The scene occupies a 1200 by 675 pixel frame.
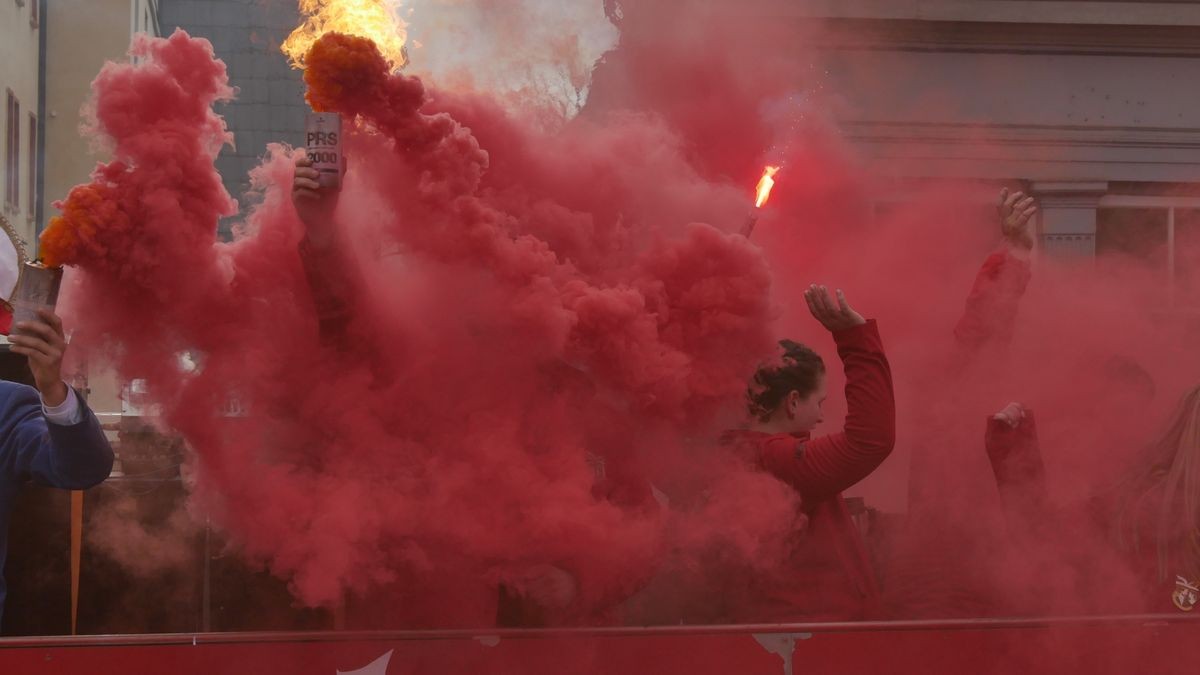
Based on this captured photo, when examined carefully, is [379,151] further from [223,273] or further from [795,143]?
[795,143]

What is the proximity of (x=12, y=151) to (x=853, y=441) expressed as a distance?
935 cm

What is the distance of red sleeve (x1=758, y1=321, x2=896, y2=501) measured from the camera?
338 cm

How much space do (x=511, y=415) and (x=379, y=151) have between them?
812mm

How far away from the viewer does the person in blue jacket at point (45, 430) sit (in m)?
2.94

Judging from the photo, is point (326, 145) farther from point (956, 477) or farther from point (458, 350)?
point (956, 477)

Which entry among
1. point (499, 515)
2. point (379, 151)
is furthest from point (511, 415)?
point (379, 151)

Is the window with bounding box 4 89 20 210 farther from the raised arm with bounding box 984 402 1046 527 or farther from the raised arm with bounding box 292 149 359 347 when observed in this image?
the raised arm with bounding box 984 402 1046 527

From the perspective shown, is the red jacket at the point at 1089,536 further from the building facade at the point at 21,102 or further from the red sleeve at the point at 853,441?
the building facade at the point at 21,102

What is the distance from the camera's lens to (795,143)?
204 inches

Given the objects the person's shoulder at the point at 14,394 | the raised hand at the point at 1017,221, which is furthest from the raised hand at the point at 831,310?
the person's shoulder at the point at 14,394

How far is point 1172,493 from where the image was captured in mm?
3656

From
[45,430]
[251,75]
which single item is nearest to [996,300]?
[45,430]

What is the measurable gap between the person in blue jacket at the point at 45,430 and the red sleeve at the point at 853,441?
1.89m

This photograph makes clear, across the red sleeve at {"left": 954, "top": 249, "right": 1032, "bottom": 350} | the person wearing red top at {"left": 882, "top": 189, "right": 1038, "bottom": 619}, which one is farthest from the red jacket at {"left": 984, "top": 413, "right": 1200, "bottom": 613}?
the red sleeve at {"left": 954, "top": 249, "right": 1032, "bottom": 350}
